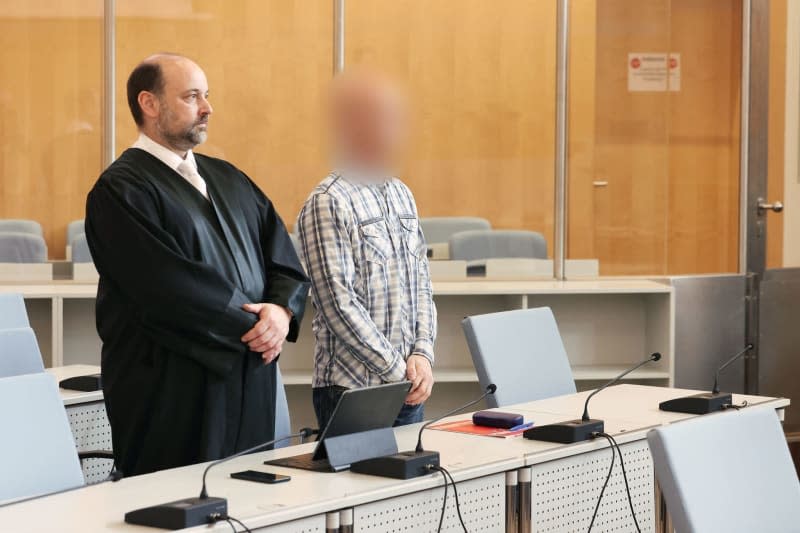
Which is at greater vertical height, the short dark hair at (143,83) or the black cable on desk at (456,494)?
the short dark hair at (143,83)

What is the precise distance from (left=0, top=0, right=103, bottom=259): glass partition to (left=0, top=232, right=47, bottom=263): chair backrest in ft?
0.15

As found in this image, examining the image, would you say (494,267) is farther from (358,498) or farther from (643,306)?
(358,498)

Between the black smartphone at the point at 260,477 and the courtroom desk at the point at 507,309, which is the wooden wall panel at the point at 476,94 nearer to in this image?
the courtroom desk at the point at 507,309

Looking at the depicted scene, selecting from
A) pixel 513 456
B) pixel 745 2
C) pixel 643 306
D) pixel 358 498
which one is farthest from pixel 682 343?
pixel 358 498

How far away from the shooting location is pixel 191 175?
324cm

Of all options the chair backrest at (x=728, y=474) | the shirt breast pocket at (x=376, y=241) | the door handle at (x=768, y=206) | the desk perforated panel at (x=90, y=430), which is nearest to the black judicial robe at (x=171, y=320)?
the shirt breast pocket at (x=376, y=241)

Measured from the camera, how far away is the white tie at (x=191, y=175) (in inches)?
127

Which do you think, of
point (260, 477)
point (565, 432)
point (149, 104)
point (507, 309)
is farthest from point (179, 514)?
point (507, 309)

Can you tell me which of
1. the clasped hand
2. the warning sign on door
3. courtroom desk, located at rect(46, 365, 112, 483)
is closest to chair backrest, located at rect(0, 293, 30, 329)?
courtroom desk, located at rect(46, 365, 112, 483)

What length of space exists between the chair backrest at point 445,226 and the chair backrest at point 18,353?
2546 mm

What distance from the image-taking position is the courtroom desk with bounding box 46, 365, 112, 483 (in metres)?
3.91

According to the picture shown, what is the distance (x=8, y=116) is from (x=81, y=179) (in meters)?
0.44

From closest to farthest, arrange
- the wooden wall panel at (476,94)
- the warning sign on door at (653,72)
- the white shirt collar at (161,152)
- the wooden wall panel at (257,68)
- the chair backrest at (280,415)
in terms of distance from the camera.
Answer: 1. the white shirt collar at (161,152)
2. the chair backrest at (280,415)
3. the wooden wall panel at (257,68)
4. the wooden wall panel at (476,94)
5. the warning sign on door at (653,72)

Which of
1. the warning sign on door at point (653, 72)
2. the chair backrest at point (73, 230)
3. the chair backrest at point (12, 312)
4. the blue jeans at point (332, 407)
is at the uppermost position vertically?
the warning sign on door at point (653, 72)
